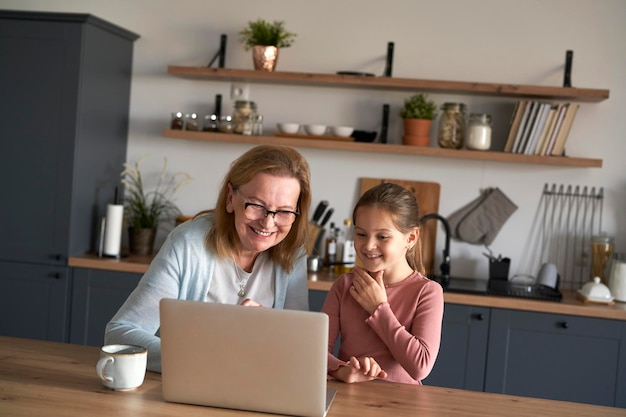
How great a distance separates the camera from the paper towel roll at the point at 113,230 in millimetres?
4129

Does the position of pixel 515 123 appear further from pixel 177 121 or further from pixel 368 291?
pixel 368 291

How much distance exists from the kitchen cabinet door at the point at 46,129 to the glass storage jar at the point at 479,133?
1843 millimetres

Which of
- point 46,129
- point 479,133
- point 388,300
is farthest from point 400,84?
point 388,300

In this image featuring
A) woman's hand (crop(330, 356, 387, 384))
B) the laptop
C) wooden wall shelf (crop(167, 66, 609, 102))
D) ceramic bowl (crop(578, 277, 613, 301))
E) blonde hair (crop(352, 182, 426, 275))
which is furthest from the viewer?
wooden wall shelf (crop(167, 66, 609, 102))

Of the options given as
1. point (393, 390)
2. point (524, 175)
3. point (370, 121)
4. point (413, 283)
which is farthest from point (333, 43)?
point (393, 390)

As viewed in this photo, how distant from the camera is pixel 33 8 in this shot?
4625 mm

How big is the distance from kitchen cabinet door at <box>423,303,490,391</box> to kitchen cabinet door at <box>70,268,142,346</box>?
57.0 inches

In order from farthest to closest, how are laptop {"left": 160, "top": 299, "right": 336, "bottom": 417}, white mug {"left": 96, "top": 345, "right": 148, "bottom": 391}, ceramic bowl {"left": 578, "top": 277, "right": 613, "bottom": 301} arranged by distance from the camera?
ceramic bowl {"left": 578, "top": 277, "right": 613, "bottom": 301}
white mug {"left": 96, "top": 345, "right": 148, "bottom": 391}
laptop {"left": 160, "top": 299, "right": 336, "bottom": 417}

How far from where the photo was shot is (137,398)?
5.79 ft

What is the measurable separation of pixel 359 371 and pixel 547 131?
2.42m

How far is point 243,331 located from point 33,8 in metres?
3.51

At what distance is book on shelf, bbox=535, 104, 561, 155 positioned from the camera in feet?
13.3

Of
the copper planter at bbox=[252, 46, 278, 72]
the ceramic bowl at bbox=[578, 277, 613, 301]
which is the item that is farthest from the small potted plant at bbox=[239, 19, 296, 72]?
the ceramic bowl at bbox=[578, 277, 613, 301]

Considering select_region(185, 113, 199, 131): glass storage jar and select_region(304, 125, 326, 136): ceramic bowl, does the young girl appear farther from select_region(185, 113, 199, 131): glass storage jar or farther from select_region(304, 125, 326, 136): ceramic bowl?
select_region(185, 113, 199, 131): glass storage jar
